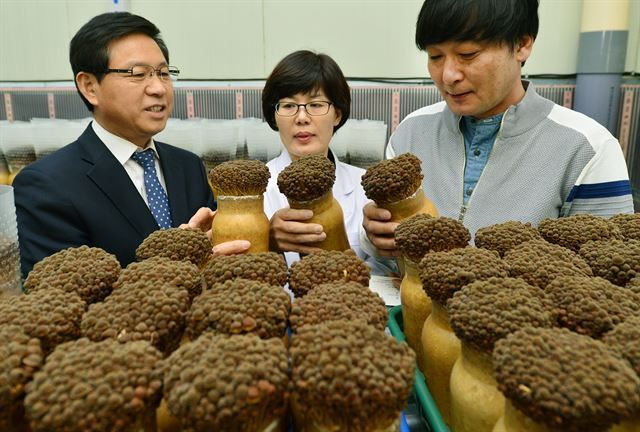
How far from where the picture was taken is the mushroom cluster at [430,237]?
778mm

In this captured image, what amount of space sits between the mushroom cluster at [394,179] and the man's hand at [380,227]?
0.12 feet

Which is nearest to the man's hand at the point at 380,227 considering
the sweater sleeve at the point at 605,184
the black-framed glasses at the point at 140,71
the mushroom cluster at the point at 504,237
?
the mushroom cluster at the point at 504,237

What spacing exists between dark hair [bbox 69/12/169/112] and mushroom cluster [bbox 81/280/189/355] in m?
1.18

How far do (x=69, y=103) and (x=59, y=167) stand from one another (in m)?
1.78

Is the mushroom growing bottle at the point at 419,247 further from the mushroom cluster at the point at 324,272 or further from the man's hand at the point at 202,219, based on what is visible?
the man's hand at the point at 202,219

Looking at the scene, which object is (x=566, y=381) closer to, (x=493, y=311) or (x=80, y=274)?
(x=493, y=311)

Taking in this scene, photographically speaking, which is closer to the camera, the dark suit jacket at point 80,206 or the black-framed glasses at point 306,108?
the dark suit jacket at point 80,206

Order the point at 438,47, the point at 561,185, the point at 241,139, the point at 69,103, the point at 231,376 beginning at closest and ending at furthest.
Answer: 1. the point at 231,376
2. the point at 438,47
3. the point at 561,185
4. the point at 241,139
5. the point at 69,103

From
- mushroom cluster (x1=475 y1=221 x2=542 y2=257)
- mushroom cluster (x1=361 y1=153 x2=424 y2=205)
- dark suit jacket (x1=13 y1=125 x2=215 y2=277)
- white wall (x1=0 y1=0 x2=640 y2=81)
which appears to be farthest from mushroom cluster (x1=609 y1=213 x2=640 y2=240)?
white wall (x1=0 y1=0 x2=640 y2=81)

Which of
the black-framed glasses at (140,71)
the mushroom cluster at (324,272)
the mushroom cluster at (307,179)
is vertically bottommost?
the mushroom cluster at (324,272)

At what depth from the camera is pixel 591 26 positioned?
7.97ft

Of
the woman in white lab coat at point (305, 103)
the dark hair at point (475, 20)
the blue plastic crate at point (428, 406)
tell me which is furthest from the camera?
the woman in white lab coat at point (305, 103)

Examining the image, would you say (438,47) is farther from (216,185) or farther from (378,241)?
(216,185)

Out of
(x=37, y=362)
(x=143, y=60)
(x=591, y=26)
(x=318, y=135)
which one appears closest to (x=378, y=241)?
(x=37, y=362)
